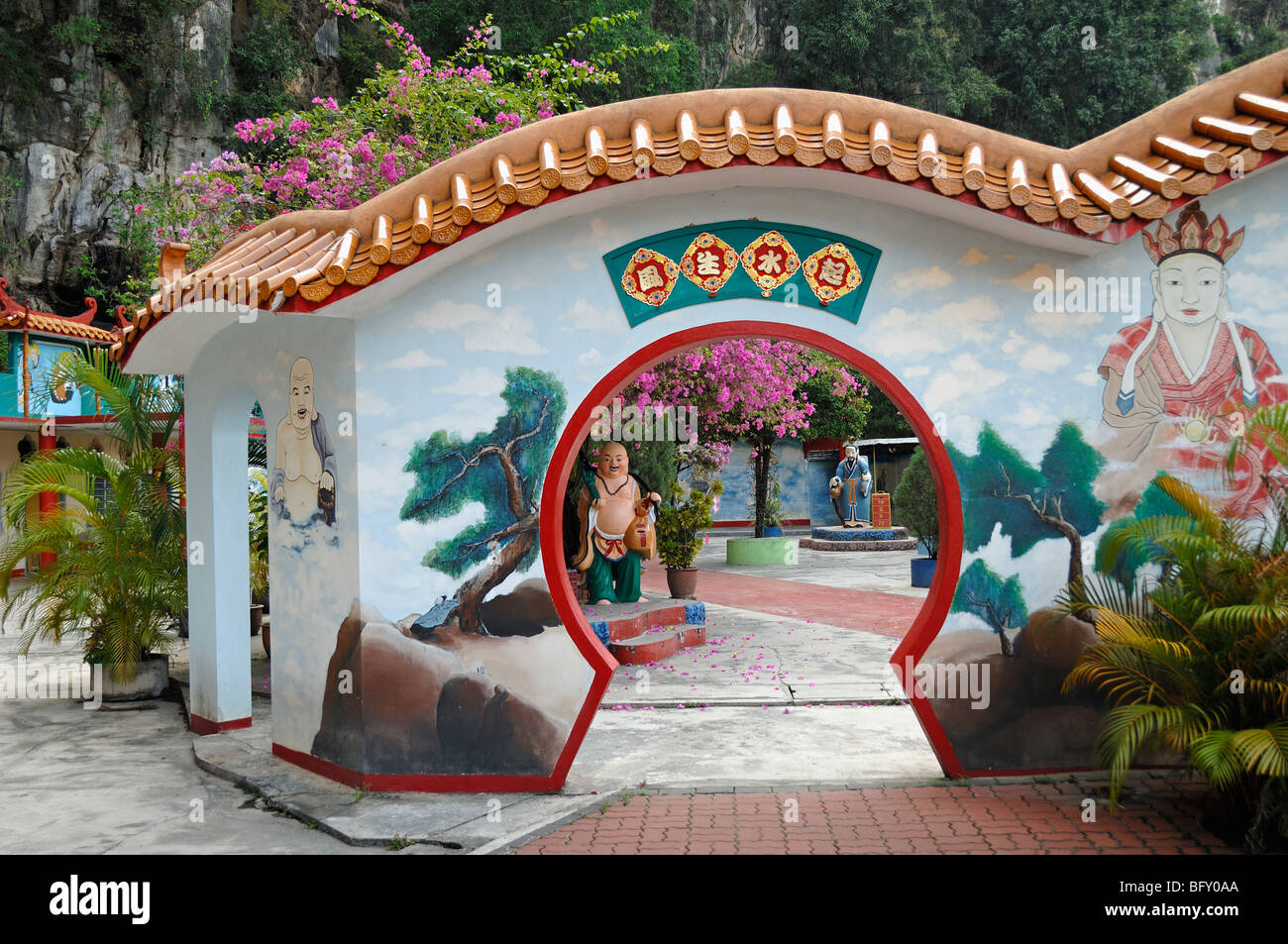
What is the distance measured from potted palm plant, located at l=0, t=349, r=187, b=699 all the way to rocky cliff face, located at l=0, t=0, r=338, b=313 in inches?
676

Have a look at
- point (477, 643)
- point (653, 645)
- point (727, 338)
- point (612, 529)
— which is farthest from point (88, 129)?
point (727, 338)

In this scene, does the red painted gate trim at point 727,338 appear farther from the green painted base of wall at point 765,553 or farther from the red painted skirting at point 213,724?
the green painted base of wall at point 765,553

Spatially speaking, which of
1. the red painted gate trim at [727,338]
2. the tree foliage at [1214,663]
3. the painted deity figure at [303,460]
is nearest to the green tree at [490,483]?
the red painted gate trim at [727,338]

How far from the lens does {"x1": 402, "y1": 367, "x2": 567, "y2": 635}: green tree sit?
638cm

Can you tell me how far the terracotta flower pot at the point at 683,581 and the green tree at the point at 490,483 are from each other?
9097mm

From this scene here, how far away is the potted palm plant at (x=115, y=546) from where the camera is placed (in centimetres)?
939

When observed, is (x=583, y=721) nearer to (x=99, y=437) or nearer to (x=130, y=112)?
(x=99, y=437)

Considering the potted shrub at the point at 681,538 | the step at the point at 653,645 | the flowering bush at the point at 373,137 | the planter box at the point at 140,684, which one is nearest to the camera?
the planter box at the point at 140,684

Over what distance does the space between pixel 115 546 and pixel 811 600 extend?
9.92 meters

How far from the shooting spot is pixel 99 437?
72.6ft

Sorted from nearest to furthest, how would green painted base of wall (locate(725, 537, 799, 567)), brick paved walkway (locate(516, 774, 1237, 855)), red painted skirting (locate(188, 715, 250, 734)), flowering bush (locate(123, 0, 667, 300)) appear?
brick paved walkway (locate(516, 774, 1237, 855)), red painted skirting (locate(188, 715, 250, 734)), flowering bush (locate(123, 0, 667, 300)), green painted base of wall (locate(725, 537, 799, 567))

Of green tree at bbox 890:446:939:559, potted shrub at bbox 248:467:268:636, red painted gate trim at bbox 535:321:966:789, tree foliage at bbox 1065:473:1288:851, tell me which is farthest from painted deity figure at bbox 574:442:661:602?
tree foliage at bbox 1065:473:1288:851

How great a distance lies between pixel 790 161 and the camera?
228 inches

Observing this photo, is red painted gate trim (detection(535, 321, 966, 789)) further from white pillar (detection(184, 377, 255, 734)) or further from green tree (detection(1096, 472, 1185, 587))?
white pillar (detection(184, 377, 255, 734))
